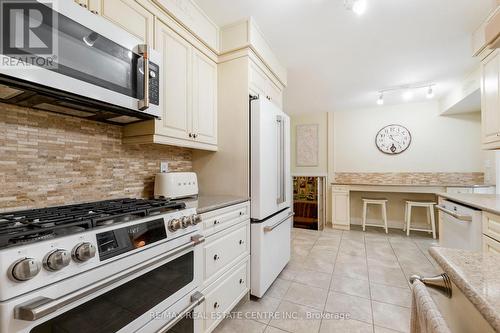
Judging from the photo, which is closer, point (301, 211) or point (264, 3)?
point (264, 3)

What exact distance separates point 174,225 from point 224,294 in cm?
81

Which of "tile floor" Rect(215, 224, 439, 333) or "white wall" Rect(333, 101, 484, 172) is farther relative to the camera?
"white wall" Rect(333, 101, 484, 172)

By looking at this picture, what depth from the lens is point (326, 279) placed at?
234cm

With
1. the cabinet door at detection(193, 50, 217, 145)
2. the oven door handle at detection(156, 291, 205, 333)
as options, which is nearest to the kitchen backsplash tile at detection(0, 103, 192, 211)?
the cabinet door at detection(193, 50, 217, 145)

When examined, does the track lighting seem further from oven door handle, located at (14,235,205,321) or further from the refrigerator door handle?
oven door handle, located at (14,235,205,321)

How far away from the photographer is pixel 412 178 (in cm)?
419

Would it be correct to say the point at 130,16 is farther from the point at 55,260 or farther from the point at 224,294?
the point at 224,294

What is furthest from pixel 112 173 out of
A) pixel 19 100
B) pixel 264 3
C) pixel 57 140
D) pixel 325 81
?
pixel 325 81

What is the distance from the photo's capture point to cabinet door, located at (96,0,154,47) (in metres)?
1.22

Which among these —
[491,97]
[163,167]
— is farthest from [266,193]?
[491,97]

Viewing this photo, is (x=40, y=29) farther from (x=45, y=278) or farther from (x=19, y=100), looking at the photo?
(x=45, y=278)

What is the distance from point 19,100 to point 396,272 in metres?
3.48

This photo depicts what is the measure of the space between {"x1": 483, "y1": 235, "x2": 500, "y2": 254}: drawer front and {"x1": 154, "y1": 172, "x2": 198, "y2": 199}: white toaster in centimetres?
220

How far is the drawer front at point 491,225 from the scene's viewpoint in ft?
4.81
